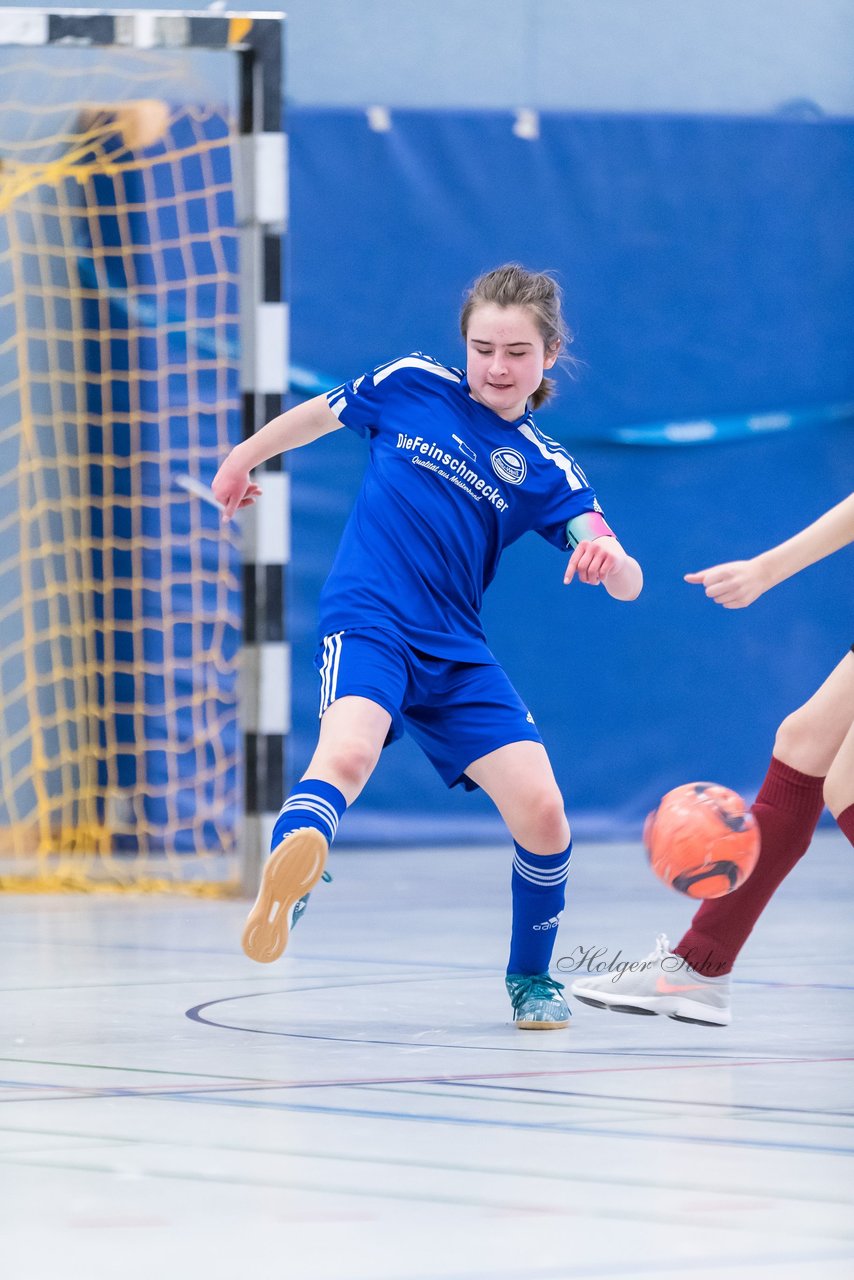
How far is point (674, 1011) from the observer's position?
387 cm

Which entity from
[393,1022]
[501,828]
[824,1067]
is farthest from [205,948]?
[501,828]

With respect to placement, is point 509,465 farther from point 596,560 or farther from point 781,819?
point 781,819

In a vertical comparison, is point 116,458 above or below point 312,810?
above

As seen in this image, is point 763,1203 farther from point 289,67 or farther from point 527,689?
point 289,67

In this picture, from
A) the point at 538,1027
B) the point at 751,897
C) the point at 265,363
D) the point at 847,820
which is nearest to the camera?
the point at 847,820

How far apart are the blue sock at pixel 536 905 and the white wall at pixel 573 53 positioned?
494cm

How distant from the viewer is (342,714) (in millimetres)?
3678

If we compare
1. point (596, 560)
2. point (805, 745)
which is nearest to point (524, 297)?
point (596, 560)

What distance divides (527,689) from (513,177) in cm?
192

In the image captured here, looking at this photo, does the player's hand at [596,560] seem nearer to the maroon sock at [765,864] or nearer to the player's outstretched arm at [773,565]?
the player's outstretched arm at [773,565]

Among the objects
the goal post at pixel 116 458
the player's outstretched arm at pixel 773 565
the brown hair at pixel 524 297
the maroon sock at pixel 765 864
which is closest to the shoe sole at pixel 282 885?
the player's outstretched arm at pixel 773 565

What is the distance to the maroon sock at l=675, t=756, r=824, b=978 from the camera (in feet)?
12.6

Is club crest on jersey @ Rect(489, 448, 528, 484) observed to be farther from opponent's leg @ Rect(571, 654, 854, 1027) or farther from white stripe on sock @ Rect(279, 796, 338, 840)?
white stripe on sock @ Rect(279, 796, 338, 840)

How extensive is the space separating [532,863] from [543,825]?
103 mm
